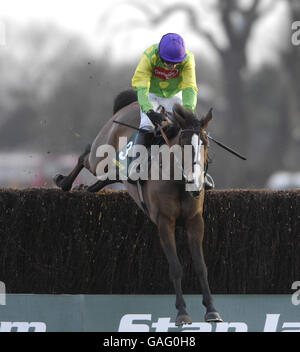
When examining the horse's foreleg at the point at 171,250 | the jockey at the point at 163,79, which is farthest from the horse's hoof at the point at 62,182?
the horse's foreleg at the point at 171,250

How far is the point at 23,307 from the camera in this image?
301 inches

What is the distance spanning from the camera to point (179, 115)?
23.3 feet

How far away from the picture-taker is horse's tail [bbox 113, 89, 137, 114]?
9141 millimetres

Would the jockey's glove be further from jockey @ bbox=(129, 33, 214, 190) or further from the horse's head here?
the horse's head

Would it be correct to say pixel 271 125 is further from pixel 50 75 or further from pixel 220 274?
pixel 220 274

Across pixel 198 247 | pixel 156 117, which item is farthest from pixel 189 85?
pixel 198 247

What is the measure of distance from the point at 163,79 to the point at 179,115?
38.1 inches

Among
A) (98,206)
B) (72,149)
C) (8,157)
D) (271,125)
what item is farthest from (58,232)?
(271,125)

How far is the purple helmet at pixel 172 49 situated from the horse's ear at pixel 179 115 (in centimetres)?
53

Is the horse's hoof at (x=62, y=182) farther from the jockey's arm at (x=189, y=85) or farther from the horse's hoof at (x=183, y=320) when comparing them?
the horse's hoof at (x=183, y=320)

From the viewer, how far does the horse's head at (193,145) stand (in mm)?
6672

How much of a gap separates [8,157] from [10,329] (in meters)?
17.3

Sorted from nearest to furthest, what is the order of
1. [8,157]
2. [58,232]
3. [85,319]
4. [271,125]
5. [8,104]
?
[85,319] → [58,232] → [8,157] → [8,104] → [271,125]

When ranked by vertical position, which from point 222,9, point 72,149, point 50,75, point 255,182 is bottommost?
point 255,182
